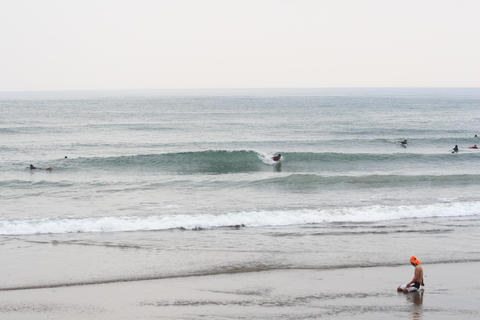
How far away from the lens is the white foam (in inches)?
684

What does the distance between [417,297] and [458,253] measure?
390cm

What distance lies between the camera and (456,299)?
35.3 feet

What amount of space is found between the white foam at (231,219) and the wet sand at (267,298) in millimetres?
5634

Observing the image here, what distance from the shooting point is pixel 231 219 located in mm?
18422

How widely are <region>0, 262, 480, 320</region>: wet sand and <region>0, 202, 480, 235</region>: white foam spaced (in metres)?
5.63

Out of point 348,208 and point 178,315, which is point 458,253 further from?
point 178,315

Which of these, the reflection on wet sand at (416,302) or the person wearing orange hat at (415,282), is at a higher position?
the person wearing orange hat at (415,282)

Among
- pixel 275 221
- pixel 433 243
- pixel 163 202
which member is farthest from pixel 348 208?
pixel 163 202

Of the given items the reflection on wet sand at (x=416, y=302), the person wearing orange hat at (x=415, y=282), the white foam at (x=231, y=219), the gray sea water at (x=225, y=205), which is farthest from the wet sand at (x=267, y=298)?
the white foam at (x=231, y=219)

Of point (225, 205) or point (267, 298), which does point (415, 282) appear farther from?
point (225, 205)

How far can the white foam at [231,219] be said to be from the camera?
57.0 ft

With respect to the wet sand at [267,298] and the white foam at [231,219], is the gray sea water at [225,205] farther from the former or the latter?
the wet sand at [267,298]

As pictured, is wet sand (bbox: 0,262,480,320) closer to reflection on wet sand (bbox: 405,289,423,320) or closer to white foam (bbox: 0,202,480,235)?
reflection on wet sand (bbox: 405,289,423,320)

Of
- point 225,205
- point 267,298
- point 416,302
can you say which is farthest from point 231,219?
point 416,302
